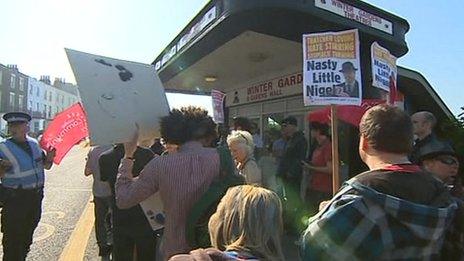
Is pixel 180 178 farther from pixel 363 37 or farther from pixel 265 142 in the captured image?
pixel 265 142

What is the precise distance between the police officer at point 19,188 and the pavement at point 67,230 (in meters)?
0.59

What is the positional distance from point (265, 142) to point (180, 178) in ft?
32.4

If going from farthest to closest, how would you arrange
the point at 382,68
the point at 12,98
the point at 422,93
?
the point at 12,98 < the point at 422,93 < the point at 382,68

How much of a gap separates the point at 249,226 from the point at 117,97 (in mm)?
1590

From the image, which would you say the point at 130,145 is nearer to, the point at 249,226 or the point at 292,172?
the point at 249,226

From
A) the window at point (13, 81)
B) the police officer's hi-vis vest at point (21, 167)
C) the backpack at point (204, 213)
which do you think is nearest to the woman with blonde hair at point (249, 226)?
the backpack at point (204, 213)

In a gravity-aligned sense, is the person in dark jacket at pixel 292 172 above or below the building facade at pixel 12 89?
below

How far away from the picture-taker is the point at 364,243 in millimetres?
1932

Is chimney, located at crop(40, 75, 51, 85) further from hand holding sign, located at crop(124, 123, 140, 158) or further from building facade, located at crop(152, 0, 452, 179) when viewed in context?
hand holding sign, located at crop(124, 123, 140, 158)

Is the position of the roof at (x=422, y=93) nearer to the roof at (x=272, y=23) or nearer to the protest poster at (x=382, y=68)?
the roof at (x=272, y=23)

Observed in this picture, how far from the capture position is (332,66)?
4.54 metres

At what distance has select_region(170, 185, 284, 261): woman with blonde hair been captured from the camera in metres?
1.75

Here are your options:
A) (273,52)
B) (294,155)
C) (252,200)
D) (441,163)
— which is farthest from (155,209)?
(273,52)

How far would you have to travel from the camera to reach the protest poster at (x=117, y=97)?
2840 millimetres
